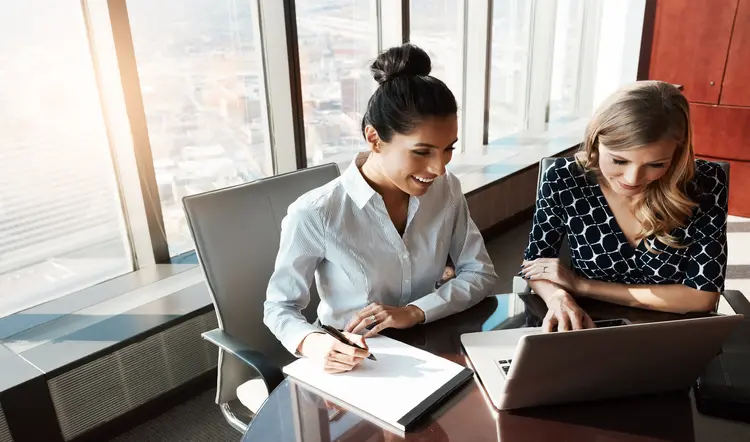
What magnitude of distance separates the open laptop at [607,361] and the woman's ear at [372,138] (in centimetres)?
56

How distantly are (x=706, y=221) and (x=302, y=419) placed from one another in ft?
3.55

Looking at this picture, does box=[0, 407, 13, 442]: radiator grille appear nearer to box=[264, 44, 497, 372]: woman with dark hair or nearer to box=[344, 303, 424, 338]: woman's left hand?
box=[264, 44, 497, 372]: woman with dark hair

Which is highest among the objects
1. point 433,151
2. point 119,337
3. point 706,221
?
point 433,151

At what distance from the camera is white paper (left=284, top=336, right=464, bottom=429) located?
38.1 inches

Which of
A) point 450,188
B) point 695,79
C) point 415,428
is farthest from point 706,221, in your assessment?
point 695,79

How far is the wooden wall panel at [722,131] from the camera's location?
149 inches

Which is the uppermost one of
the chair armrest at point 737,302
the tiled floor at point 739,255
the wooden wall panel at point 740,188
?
the chair armrest at point 737,302

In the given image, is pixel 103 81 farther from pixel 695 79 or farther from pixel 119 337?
pixel 695 79

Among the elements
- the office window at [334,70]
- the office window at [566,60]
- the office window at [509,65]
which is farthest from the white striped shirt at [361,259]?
the office window at [566,60]

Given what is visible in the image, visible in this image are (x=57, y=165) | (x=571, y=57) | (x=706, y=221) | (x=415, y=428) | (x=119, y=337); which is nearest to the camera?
(x=415, y=428)

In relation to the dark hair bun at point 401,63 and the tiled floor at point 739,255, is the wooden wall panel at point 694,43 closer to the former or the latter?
the tiled floor at point 739,255

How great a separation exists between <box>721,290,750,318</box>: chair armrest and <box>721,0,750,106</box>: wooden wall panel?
2986 mm

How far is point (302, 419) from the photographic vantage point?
0.97 meters

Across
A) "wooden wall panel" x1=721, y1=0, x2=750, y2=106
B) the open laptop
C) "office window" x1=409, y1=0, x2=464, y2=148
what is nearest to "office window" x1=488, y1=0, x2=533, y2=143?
"office window" x1=409, y1=0, x2=464, y2=148
